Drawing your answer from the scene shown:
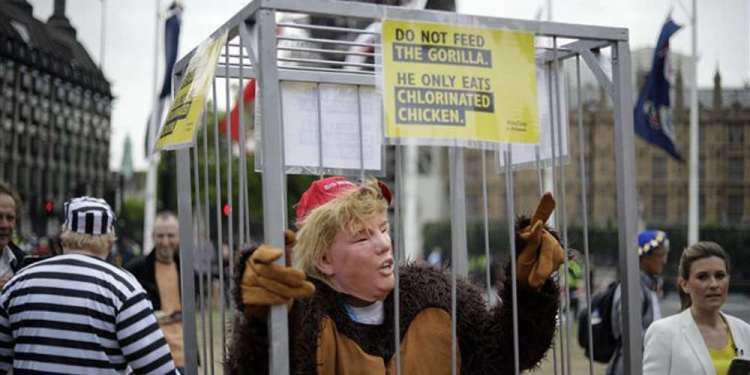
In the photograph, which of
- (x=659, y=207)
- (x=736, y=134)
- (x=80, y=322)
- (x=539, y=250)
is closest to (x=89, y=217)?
(x=80, y=322)

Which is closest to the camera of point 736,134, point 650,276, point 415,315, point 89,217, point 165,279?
point 415,315

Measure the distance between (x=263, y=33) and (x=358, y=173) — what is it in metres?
1.64

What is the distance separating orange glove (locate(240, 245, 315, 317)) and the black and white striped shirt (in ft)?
3.72

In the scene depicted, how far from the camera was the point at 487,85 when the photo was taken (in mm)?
2686

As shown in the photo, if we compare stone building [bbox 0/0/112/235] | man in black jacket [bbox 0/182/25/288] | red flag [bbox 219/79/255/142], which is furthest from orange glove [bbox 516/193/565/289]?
stone building [bbox 0/0/112/235]

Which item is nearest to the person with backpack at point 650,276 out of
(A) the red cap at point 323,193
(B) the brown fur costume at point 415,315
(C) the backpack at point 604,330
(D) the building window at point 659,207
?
(C) the backpack at point 604,330

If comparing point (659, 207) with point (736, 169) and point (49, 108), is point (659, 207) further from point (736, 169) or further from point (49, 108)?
point (49, 108)

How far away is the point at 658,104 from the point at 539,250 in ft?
54.1

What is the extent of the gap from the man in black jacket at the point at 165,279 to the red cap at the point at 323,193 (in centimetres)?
302

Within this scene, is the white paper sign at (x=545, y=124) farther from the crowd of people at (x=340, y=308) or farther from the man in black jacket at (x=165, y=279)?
the man in black jacket at (x=165, y=279)

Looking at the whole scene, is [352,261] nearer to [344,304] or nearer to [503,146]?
[344,304]

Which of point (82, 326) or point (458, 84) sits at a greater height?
point (458, 84)

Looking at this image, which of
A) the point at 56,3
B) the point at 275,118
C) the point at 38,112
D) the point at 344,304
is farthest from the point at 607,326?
the point at 56,3

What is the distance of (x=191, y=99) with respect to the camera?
2865mm
